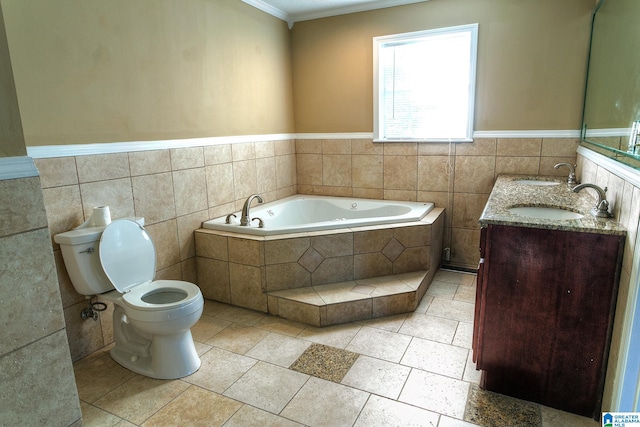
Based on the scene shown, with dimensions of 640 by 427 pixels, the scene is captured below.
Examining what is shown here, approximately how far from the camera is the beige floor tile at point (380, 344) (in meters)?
2.34

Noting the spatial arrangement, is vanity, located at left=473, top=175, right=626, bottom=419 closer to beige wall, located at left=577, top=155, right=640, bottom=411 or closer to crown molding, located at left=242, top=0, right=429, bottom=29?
beige wall, located at left=577, top=155, right=640, bottom=411

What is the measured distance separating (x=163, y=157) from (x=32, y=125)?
83cm

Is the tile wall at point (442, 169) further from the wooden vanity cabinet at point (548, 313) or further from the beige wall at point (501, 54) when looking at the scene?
the wooden vanity cabinet at point (548, 313)

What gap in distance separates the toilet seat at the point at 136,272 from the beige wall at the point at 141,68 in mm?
575

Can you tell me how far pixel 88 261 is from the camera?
85.5 inches

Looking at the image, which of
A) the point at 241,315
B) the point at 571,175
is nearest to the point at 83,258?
the point at 241,315

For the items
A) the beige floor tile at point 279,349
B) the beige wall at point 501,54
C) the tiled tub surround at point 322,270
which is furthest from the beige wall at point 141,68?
the beige floor tile at point 279,349

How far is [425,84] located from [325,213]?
1.55m

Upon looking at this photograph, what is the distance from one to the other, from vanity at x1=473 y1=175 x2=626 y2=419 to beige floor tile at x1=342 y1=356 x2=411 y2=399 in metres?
0.42

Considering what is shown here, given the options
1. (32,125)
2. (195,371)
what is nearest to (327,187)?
(195,371)

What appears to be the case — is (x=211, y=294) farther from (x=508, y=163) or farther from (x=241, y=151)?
(x=508, y=163)

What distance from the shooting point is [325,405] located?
1.93 meters

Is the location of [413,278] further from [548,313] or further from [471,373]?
[548,313]

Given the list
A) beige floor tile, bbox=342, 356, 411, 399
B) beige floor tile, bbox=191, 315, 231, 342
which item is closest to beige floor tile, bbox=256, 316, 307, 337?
beige floor tile, bbox=191, 315, 231, 342
